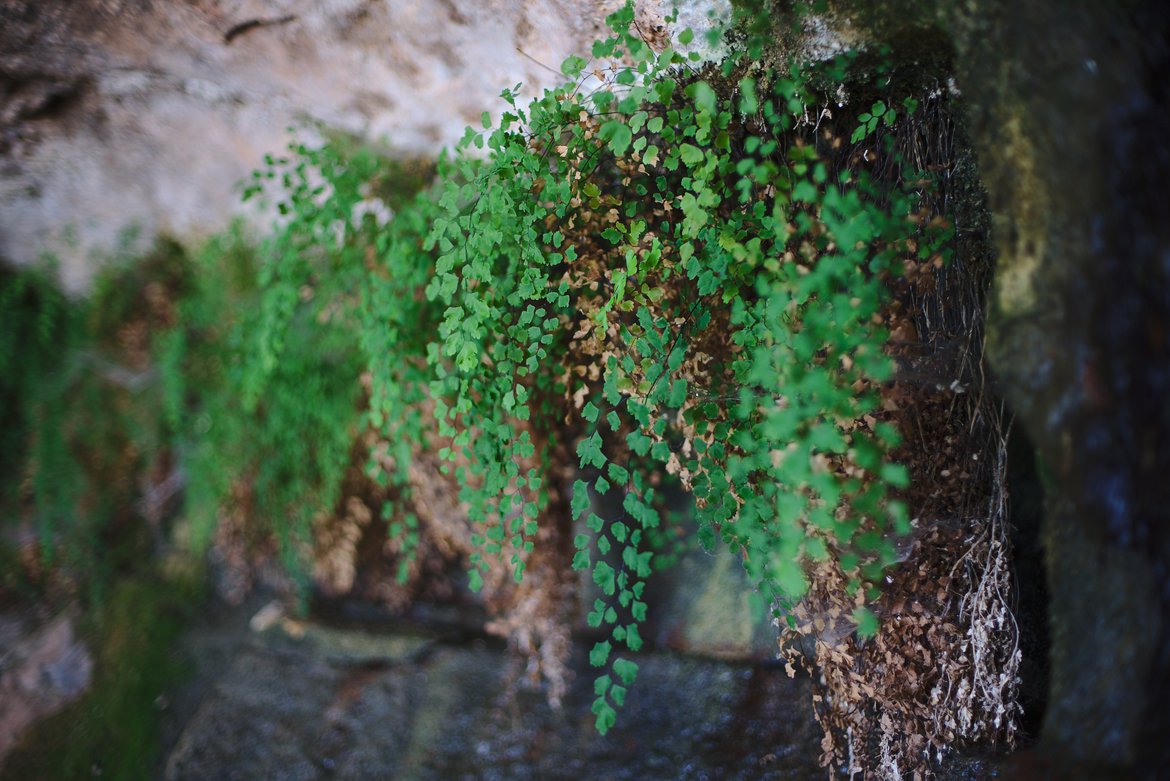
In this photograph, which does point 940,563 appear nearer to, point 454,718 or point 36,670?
point 454,718

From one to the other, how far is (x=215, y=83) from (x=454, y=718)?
3.08m

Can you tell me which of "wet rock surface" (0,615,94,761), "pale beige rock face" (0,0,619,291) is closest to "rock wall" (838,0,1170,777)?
"pale beige rock face" (0,0,619,291)

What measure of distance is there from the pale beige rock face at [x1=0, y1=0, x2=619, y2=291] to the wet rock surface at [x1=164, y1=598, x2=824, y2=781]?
2398mm

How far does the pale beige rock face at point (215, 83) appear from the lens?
104 inches

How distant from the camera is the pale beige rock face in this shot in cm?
265

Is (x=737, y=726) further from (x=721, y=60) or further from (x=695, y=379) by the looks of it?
(x=721, y=60)

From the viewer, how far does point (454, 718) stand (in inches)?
126

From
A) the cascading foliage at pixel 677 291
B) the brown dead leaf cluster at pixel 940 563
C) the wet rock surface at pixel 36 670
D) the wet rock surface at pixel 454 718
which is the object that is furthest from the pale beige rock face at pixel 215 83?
the wet rock surface at pixel 454 718

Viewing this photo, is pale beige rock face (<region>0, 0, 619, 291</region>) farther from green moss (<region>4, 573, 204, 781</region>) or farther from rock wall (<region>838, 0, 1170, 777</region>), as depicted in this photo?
green moss (<region>4, 573, 204, 781</region>)

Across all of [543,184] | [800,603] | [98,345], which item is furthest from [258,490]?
[800,603]

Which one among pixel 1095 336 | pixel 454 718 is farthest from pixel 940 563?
pixel 454 718

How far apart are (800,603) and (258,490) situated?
302 centimetres

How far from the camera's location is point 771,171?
1.63 meters

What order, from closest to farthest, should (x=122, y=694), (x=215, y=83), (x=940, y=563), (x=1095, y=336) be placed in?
(x=1095, y=336)
(x=940, y=563)
(x=215, y=83)
(x=122, y=694)
